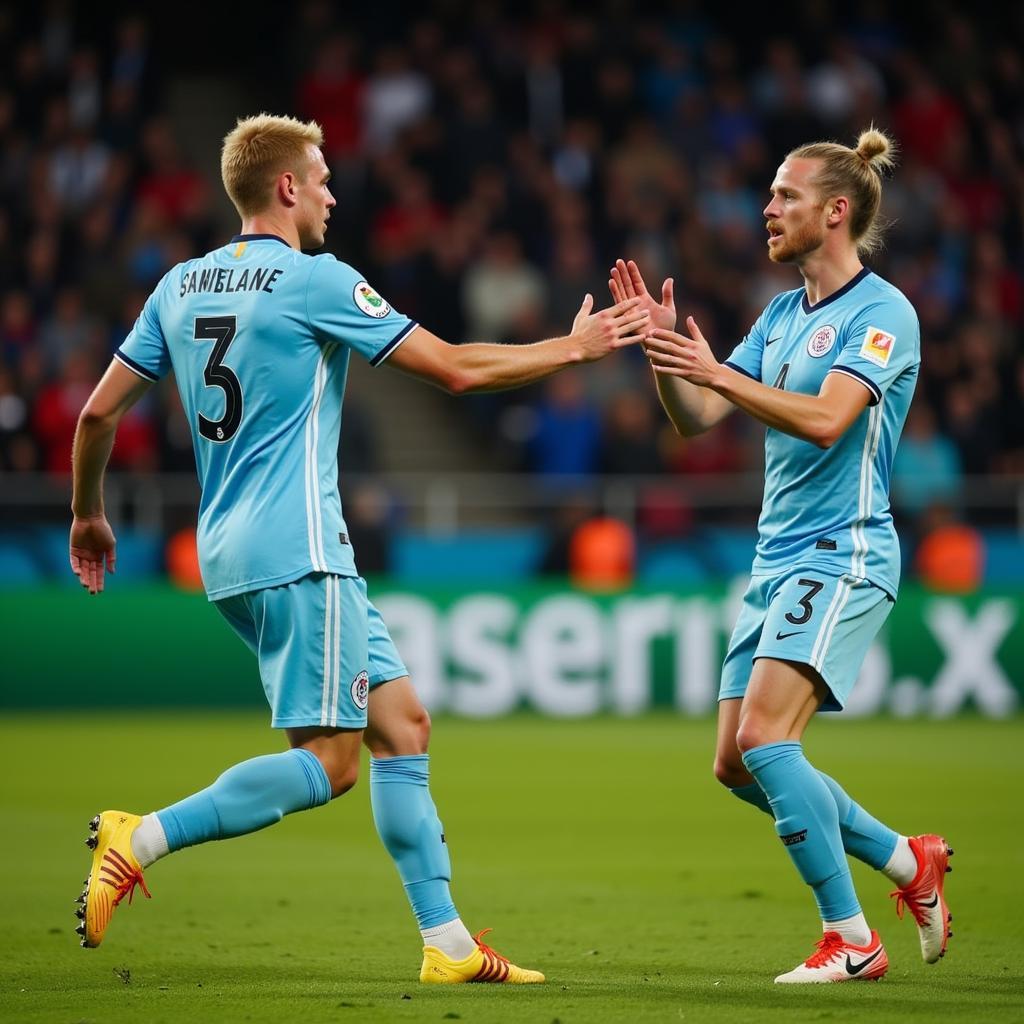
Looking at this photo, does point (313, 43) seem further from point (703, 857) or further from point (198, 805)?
point (198, 805)

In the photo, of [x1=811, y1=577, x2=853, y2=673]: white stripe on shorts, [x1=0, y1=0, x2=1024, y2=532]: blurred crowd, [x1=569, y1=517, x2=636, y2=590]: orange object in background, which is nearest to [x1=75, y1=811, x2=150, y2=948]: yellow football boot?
[x1=811, y1=577, x2=853, y2=673]: white stripe on shorts

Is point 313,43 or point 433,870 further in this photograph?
point 313,43

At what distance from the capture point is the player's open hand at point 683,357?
5.43m

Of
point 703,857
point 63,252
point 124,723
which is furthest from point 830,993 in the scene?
point 63,252

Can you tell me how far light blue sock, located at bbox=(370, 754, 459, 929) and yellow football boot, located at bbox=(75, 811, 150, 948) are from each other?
747mm

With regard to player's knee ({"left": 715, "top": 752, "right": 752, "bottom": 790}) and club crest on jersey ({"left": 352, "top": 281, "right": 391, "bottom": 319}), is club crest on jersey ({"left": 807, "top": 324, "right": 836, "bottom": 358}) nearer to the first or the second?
player's knee ({"left": 715, "top": 752, "right": 752, "bottom": 790})

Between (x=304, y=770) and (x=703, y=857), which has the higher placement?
(x=304, y=770)

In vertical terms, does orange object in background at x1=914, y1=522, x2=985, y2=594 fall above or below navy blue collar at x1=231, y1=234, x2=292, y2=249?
→ below

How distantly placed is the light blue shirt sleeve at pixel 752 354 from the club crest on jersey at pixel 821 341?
0.32 m

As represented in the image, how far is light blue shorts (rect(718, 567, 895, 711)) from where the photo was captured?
5.47m

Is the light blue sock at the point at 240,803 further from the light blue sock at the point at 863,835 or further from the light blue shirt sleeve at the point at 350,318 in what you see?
the light blue sock at the point at 863,835

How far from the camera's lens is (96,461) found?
5.58 metres

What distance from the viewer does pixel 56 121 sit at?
1727 cm

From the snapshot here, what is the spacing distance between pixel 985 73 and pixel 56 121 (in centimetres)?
1028
